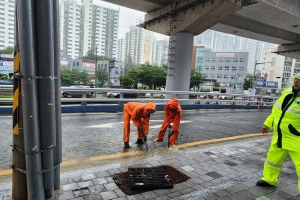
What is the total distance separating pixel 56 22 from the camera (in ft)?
7.68

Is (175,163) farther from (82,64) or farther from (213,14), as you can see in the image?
(82,64)

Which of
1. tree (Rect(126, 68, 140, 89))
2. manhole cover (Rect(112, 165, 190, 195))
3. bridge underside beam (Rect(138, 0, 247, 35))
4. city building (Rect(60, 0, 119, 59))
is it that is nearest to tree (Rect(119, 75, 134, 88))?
tree (Rect(126, 68, 140, 89))

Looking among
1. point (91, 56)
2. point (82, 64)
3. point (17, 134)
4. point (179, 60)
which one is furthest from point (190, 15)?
point (91, 56)

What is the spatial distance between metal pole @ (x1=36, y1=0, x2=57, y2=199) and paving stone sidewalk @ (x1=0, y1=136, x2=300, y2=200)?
0.63 m

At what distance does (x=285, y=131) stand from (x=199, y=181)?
1.35m

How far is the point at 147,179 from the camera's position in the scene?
3271 millimetres

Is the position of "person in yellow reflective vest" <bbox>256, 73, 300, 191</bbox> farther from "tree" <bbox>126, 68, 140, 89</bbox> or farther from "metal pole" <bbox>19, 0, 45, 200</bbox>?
"tree" <bbox>126, 68, 140, 89</bbox>

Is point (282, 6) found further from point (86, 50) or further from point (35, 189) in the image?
point (86, 50)

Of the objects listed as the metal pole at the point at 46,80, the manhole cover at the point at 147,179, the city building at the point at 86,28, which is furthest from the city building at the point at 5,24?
the metal pole at the point at 46,80

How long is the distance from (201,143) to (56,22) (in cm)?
428

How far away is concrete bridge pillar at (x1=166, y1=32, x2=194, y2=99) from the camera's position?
15653mm

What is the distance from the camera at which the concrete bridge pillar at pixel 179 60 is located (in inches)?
616

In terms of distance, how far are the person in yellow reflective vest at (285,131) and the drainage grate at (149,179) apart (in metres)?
1.38

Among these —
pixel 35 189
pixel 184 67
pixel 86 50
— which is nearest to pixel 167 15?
pixel 184 67
